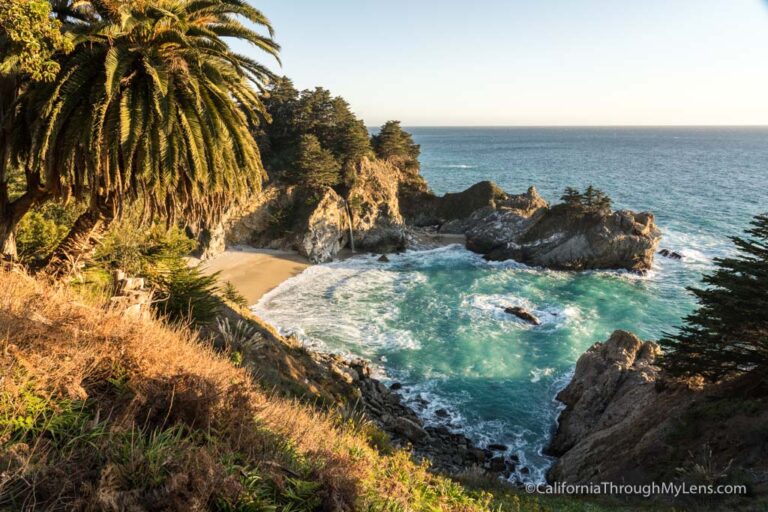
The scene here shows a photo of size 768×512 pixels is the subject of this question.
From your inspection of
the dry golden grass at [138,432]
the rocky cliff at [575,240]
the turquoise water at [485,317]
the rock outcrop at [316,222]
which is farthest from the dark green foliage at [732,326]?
the rock outcrop at [316,222]

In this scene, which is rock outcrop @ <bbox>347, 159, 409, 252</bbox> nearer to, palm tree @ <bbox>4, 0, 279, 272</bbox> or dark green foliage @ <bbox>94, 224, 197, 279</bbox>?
dark green foliage @ <bbox>94, 224, 197, 279</bbox>

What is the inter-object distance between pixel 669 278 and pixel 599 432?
28.8m

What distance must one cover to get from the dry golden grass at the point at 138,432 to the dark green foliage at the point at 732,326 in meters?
12.3

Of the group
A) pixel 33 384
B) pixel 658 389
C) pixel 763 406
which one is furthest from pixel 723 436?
pixel 33 384

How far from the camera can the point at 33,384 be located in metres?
4.64

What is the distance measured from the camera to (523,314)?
30.7 meters

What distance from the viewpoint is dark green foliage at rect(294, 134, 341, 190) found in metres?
44.4

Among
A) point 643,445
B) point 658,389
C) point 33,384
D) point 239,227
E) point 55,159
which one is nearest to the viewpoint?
point 33,384

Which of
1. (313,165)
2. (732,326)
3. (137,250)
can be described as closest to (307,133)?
(313,165)

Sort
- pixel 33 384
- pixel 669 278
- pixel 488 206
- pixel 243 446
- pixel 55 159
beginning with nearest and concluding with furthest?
1. pixel 33 384
2. pixel 243 446
3. pixel 55 159
4. pixel 669 278
5. pixel 488 206

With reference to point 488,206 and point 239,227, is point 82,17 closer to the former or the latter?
point 239,227

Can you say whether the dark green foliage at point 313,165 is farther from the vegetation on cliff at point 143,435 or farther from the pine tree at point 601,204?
the vegetation on cliff at point 143,435

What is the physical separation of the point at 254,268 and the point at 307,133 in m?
19.5

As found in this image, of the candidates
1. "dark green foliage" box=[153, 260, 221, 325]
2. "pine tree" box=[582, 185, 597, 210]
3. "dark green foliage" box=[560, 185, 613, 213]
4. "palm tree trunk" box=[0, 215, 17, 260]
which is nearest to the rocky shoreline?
"dark green foliage" box=[153, 260, 221, 325]
